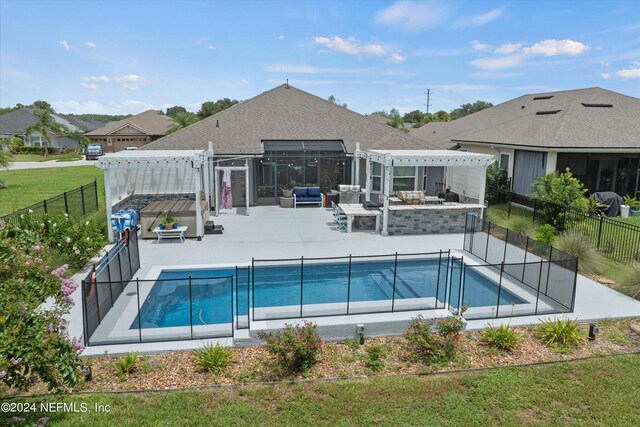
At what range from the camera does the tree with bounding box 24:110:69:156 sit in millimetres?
58991

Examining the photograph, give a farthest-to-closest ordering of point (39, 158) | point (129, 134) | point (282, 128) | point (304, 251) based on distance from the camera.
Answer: point (129, 134) → point (39, 158) → point (282, 128) → point (304, 251)

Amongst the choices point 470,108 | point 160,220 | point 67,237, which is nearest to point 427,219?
point 160,220

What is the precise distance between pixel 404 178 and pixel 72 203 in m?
15.3

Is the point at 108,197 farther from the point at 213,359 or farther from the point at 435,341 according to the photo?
the point at 435,341

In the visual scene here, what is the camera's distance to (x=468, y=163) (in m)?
18.2

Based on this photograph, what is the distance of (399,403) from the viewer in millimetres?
6762

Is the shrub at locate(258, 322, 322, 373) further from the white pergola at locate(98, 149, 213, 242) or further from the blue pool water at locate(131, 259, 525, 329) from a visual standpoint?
the white pergola at locate(98, 149, 213, 242)

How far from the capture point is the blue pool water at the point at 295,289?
10.2 meters

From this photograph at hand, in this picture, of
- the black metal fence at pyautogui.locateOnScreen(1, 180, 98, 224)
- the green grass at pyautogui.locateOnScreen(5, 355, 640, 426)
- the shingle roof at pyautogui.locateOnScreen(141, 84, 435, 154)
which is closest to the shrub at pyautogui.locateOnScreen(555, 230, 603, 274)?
the green grass at pyautogui.locateOnScreen(5, 355, 640, 426)

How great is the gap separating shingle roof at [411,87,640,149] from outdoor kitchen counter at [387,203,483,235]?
5.91m

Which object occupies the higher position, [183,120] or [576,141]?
[183,120]

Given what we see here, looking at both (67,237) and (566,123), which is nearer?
(67,237)

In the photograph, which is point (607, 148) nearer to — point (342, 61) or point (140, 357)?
point (140, 357)

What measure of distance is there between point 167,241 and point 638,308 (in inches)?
552
